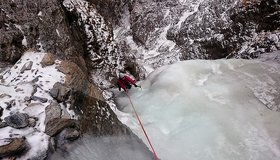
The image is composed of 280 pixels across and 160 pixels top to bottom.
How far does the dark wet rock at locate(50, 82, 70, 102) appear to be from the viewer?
354 cm

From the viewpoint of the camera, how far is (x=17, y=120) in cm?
298

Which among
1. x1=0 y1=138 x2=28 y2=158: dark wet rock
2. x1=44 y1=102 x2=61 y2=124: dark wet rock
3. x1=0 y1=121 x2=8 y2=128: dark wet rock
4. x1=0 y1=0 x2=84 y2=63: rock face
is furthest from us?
x1=0 y1=0 x2=84 y2=63: rock face

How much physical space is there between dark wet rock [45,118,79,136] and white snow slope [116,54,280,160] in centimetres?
198

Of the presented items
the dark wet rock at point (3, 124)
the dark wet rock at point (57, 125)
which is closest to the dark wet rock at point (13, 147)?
the dark wet rock at point (3, 124)

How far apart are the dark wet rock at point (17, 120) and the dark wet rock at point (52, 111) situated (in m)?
0.25

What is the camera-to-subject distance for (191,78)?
23.6ft

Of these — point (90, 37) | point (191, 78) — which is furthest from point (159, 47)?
point (191, 78)

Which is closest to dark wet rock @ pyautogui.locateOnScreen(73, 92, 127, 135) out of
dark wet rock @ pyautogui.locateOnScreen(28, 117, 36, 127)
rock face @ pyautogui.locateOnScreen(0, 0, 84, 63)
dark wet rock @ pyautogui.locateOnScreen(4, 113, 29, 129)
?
dark wet rock @ pyautogui.locateOnScreen(28, 117, 36, 127)

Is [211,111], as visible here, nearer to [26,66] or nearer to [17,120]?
[26,66]

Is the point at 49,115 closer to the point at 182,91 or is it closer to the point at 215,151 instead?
the point at 215,151

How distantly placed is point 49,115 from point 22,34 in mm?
3289

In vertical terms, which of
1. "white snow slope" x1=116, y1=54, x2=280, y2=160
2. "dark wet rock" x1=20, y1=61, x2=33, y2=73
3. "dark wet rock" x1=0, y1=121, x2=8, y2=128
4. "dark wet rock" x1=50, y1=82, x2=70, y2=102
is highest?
"dark wet rock" x1=20, y1=61, x2=33, y2=73

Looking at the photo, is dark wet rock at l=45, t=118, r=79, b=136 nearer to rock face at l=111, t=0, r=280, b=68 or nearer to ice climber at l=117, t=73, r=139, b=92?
ice climber at l=117, t=73, r=139, b=92

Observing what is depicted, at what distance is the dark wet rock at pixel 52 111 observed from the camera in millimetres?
3195
